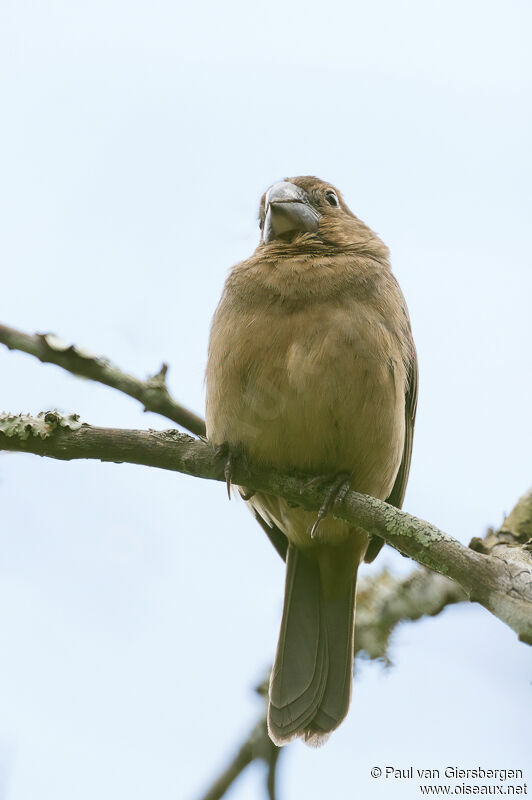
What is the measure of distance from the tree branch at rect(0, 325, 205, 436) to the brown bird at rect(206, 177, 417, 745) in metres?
0.24

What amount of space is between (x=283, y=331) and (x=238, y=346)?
194 millimetres

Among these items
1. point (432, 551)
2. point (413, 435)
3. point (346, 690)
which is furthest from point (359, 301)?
point (346, 690)

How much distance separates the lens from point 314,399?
361 cm

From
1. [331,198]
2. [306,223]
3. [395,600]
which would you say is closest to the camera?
[395,600]

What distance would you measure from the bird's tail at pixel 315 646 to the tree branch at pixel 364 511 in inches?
39.7

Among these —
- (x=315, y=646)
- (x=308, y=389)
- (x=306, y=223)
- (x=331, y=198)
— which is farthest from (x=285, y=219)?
(x=315, y=646)

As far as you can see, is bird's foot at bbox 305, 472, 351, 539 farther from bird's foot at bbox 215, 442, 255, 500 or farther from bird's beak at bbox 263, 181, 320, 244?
bird's beak at bbox 263, 181, 320, 244

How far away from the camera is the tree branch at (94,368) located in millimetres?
3396

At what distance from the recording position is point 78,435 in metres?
2.98

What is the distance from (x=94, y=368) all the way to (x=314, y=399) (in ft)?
2.81

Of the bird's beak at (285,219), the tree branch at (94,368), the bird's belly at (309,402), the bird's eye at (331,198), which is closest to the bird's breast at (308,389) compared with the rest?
the bird's belly at (309,402)

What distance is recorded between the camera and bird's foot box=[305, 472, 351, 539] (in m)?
3.46

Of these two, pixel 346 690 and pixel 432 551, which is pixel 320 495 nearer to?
pixel 432 551

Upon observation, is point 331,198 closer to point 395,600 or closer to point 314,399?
point 314,399
